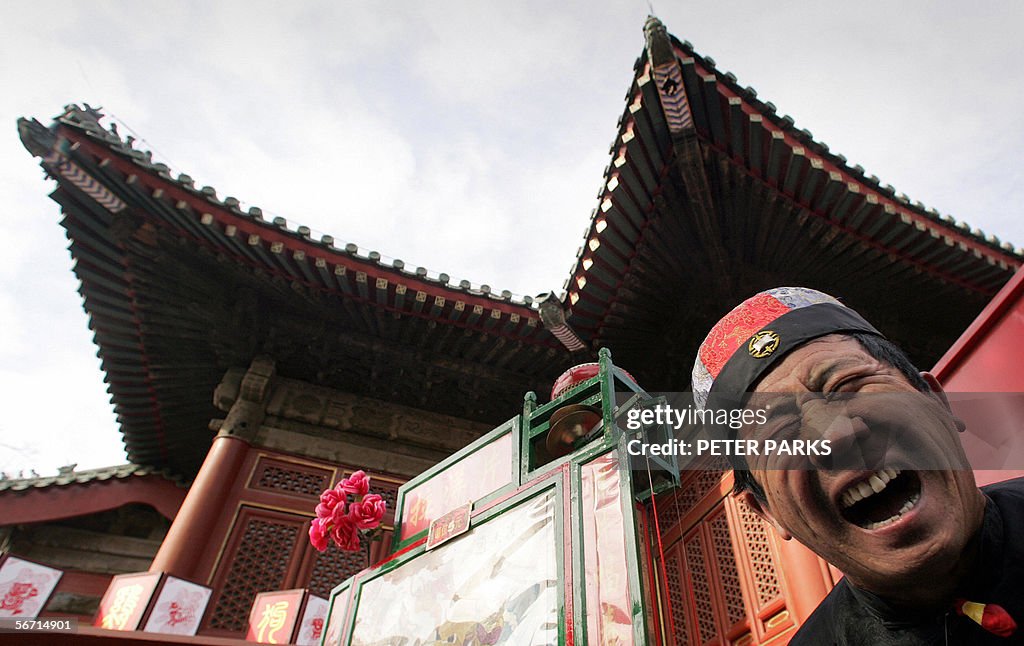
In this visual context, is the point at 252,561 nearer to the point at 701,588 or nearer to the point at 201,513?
the point at 201,513

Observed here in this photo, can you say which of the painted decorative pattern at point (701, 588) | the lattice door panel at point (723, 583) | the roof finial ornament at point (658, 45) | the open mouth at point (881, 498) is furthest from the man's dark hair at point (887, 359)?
the roof finial ornament at point (658, 45)

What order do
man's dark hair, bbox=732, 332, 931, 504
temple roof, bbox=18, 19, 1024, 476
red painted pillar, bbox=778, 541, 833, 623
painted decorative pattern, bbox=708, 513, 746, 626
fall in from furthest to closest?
temple roof, bbox=18, 19, 1024, 476 < painted decorative pattern, bbox=708, 513, 746, 626 < red painted pillar, bbox=778, 541, 833, 623 < man's dark hair, bbox=732, 332, 931, 504

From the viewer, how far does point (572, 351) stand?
717 centimetres

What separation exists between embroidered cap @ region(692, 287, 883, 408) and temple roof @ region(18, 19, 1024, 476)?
370cm

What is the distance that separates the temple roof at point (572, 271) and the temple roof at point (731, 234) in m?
0.02

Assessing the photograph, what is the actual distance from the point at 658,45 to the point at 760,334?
388cm

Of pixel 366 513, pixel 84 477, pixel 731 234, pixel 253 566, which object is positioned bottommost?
pixel 366 513

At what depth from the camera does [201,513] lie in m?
6.75

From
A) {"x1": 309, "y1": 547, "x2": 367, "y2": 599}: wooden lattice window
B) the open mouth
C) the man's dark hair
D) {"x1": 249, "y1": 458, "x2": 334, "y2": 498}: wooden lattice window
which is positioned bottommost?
the open mouth

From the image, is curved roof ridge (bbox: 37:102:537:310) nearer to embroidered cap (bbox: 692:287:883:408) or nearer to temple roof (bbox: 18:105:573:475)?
temple roof (bbox: 18:105:573:475)

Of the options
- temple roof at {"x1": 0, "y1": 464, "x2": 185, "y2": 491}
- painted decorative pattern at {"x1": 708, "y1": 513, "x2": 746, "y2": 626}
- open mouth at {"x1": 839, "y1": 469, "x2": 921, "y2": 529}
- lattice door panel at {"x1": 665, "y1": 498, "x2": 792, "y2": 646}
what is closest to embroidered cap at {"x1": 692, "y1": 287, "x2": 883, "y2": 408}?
open mouth at {"x1": 839, "y1": 469, "x2": 921, "y2": 529}

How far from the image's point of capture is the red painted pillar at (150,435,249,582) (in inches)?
252

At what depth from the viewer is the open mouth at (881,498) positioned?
4.32 ft

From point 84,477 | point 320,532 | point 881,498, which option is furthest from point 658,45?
point 84,477
